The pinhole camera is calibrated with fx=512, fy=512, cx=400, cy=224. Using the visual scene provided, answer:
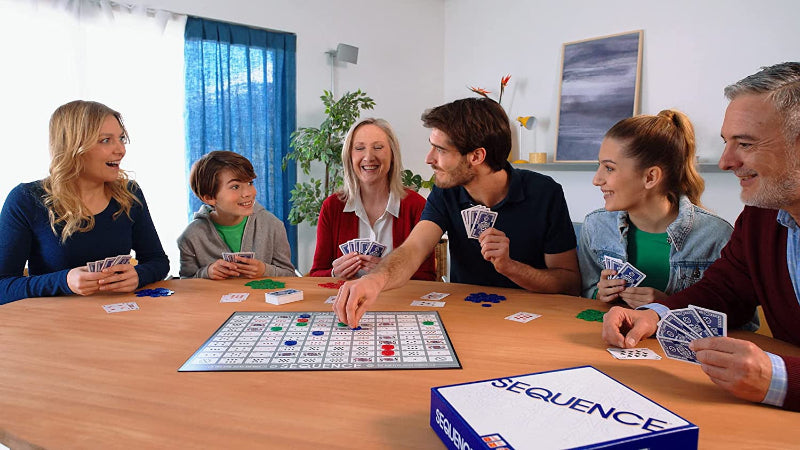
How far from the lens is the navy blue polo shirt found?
2.27 metres

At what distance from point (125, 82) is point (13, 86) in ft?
2.56

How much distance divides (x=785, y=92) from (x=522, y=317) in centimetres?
95

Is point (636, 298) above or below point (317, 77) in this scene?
below

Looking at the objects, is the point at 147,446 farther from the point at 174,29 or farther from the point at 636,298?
the point at 174,29

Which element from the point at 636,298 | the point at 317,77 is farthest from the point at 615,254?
the point at 317,77

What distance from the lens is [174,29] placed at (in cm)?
448

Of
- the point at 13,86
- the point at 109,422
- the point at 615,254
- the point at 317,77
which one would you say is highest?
the point at 317,77

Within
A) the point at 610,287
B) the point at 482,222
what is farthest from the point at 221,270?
the point at 610,287

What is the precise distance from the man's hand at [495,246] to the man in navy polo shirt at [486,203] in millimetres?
192

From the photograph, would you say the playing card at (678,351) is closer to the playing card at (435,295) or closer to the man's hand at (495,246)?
the man's hand at (495,246)

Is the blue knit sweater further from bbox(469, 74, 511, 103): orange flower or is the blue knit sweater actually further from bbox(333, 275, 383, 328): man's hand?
bbox(469, 74, 511, 103): orange flower

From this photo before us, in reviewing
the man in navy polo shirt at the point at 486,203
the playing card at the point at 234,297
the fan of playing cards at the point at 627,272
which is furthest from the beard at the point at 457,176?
the playing card at the point at 234,297

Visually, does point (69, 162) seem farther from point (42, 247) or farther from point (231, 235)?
point (231, 235)

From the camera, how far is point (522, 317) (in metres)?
1.68
